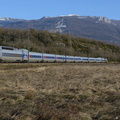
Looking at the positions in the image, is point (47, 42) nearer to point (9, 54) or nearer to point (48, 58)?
point (48, 58)

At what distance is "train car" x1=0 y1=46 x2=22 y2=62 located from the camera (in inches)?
1978

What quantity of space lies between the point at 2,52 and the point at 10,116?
4249 cm

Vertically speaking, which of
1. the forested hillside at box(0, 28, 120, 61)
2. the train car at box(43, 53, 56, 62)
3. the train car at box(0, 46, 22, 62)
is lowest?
the train car at box(43, 53, 56, 62)

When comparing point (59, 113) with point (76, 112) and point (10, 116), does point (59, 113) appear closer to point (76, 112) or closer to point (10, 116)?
point (76, 112)

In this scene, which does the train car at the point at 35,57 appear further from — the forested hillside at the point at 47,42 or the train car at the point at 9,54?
the forested hillside at the point at 47,42

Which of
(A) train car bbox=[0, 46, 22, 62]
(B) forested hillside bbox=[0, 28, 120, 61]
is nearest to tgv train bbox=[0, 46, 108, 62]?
(A) train car bbox=[0, 46, 22, 62]

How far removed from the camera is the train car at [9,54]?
5024 centimetres

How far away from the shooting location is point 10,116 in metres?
8.59

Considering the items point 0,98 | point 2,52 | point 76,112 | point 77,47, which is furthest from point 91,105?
point 77,47

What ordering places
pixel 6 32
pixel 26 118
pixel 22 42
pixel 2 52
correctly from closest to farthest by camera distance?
1. pixel 26 118
2. pixel 2 52
3. pixel 22 42
4. pixel 6 32

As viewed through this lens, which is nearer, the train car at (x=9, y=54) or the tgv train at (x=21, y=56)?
the train car at (x=9, y=54)

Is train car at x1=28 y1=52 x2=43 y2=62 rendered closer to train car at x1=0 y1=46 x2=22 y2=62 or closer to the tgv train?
the tgv train

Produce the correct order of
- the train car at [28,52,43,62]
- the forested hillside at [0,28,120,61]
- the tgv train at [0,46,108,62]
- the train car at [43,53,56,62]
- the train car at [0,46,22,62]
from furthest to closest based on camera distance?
the forested hillside at [0,28,120,61]
the train car at [43,53,56,62]
the train car at [28,52,43,62]
the tgv train at [0,46,108,62]
the train car at [0,46,22,62]

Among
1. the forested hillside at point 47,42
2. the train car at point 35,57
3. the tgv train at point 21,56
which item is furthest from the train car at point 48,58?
the forested hillside at point 47,42
